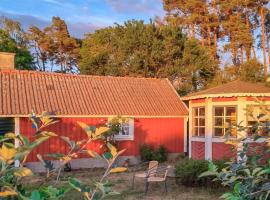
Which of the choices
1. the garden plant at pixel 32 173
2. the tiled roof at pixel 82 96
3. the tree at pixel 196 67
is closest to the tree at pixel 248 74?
the tree at pixel 196 67

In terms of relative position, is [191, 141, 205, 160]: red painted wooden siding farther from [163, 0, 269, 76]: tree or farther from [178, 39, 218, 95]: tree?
[163, 0, 269, 76]: tree

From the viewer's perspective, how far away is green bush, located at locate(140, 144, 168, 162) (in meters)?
19.2

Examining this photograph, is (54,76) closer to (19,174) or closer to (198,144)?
(198,144)

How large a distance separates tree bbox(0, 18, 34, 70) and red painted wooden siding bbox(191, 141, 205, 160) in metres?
21.7

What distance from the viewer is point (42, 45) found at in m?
40.7

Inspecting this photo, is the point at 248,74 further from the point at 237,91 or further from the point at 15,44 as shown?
the point at 15,44

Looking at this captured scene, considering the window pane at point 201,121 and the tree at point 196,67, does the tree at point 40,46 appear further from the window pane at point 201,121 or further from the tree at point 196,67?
the window pane at point 201,121

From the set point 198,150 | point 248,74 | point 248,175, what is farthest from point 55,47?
point 248,175

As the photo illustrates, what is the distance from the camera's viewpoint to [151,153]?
19.2 metres

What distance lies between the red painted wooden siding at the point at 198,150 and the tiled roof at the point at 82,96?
10.3 ft

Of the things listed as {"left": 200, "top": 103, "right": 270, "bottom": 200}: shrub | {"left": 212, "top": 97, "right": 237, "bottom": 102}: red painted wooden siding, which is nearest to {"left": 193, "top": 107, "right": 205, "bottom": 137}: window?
{"left": 212, "top": 97, "right": 237, "bottom": 102}: red painted wooden siding

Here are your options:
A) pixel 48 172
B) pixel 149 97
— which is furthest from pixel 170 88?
pixel 48 172

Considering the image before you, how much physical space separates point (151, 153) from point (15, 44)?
75.7 feet

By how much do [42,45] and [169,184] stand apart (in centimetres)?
3051
